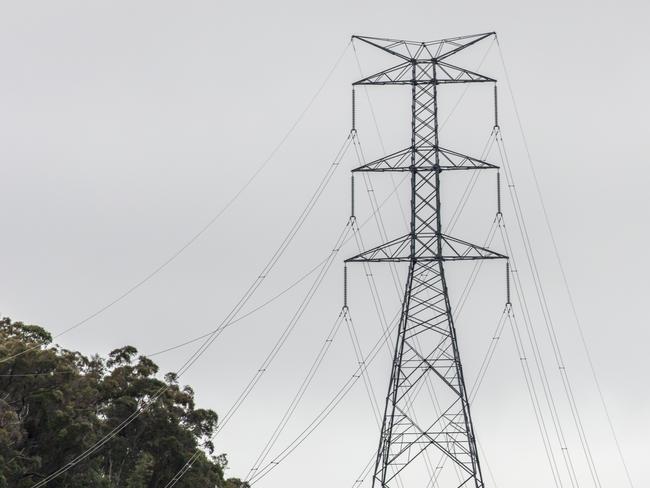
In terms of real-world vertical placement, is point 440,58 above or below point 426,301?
above

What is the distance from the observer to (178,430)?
123 metres

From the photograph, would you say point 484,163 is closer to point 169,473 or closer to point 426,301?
point 426,301

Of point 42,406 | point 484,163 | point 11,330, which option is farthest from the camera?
point 11,330

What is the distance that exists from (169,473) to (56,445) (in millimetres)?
7343

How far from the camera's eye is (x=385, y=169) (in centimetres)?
9956

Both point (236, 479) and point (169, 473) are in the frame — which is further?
point (236, 479)

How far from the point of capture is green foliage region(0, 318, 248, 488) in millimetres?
116688

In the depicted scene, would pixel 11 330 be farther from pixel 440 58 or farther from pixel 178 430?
pixel 440 58

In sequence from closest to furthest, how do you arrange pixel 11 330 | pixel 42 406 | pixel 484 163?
pixel 484 163 < pixel 42 406 < pixel 11 330

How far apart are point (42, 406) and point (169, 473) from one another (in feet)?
28.9

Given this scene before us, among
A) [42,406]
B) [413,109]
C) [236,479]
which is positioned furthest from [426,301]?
[236,479]

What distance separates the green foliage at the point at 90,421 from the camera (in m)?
117

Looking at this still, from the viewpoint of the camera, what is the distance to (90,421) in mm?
119000

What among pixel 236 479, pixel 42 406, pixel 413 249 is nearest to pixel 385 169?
pixel 413 249
